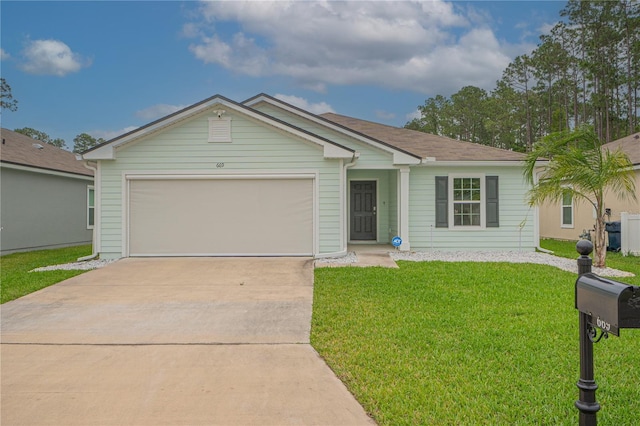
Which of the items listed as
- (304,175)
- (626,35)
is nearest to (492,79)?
(626,35)

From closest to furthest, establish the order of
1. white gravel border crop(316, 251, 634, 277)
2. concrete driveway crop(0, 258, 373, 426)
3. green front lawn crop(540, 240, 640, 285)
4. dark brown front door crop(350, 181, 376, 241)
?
concrete driveway crop(0, 258, 373, 426) < green front lawn crop(540, 240, 640, 285) < white gravel border crop(316, 251, 634, 277) < dark brown front door crop(350, 181, 376, 241)

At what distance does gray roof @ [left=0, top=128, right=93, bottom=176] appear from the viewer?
14.8 meters

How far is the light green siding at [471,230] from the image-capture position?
13.0 m

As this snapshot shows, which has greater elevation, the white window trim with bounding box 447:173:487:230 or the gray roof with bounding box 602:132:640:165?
the gray roof with bounding box 602:132:640:165

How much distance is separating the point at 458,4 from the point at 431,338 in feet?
50.7

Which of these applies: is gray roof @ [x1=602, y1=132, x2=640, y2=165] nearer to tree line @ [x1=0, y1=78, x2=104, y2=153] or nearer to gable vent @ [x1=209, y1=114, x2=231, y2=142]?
gable vent @ [x1=209, y1=114, x2=231, y2=142]

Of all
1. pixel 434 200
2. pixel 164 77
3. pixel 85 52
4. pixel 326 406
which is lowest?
pixel 326 406

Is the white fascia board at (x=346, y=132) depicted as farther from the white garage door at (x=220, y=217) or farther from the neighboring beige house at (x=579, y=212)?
the neighboring beige house at (x=579, y=212)

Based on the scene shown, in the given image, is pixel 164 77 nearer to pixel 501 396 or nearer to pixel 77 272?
pixel 77 272

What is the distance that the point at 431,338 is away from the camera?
195 inches

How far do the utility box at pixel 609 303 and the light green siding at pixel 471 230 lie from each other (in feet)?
34.2

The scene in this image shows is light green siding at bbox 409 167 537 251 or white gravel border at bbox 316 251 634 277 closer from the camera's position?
white gravel border at bbox 316 251 634 277

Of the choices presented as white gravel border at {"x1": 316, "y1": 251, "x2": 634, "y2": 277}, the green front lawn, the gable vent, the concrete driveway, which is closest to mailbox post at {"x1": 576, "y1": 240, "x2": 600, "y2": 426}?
the concrete driveway

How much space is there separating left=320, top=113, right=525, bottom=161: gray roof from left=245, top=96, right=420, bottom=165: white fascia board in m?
0.27
